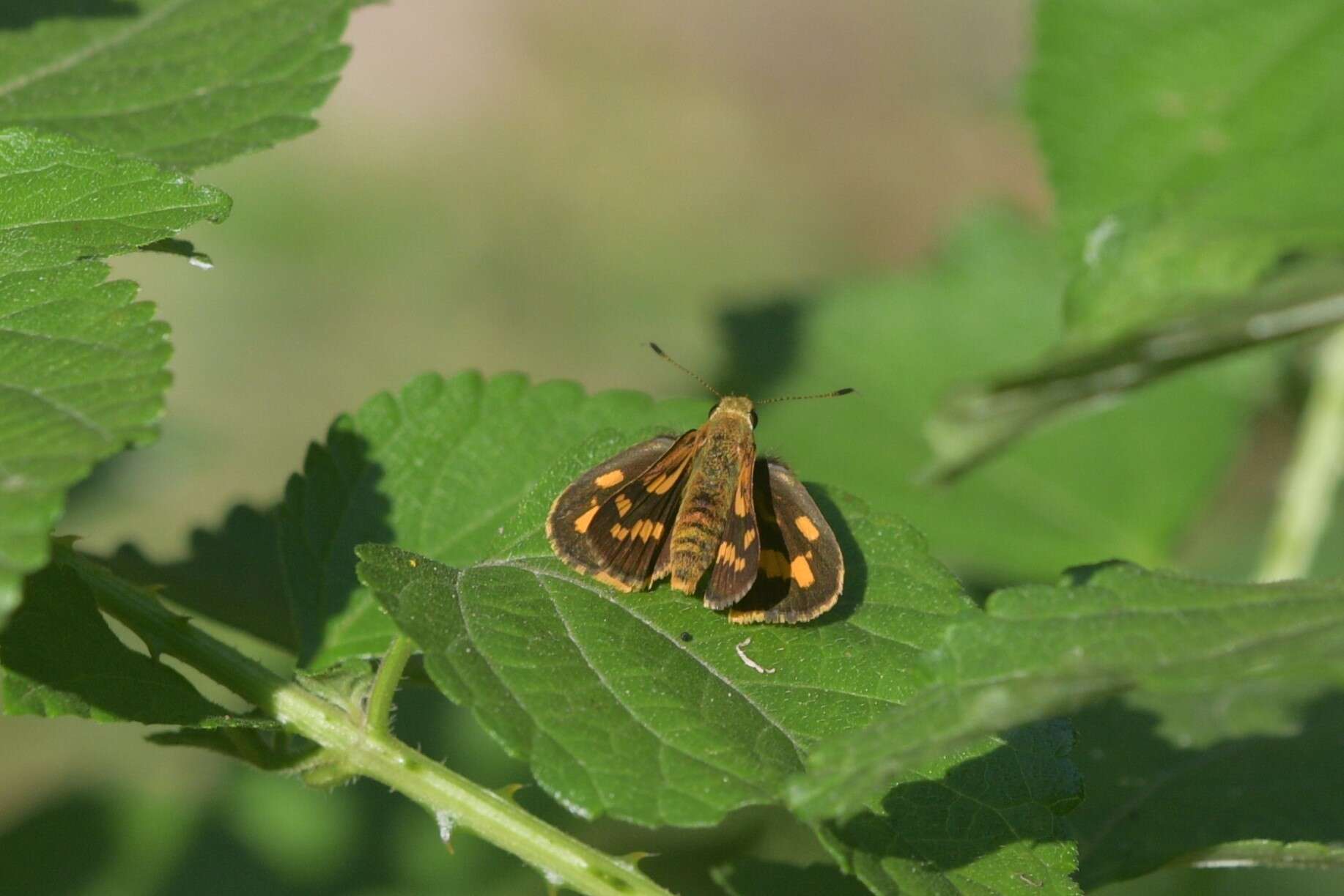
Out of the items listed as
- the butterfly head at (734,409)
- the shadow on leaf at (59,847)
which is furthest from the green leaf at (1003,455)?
the shadow on leaf at (59,847)

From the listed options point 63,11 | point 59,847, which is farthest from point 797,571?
point 59,847

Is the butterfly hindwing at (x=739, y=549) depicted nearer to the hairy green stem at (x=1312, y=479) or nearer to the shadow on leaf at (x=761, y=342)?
the hairy green stem at (x=1312, y=479)

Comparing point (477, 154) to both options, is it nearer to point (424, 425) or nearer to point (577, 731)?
point (424, 425)

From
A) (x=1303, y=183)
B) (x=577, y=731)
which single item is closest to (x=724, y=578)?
(x=577, y=731)

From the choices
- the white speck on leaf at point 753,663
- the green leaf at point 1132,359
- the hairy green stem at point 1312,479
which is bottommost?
the white speck on leaf at point 753,663

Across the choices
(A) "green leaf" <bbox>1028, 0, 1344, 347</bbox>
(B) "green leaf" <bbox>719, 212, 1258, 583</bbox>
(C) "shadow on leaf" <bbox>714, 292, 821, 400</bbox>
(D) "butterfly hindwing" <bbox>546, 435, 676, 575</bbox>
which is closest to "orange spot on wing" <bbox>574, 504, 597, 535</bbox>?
(D) "butterfly hindwing" <bbox>546, 435, 676, 575</bbox>

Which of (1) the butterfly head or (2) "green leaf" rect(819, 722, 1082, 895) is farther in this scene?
(1) the butterfly head

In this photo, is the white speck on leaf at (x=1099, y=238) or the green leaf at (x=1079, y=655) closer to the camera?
the green leaf at (x=1079, y=655)

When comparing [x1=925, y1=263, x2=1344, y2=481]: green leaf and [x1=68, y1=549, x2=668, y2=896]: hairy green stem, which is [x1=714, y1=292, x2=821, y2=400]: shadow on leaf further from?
[x1=68, y1=549, x2=668, y2=896]: hairy green stem
